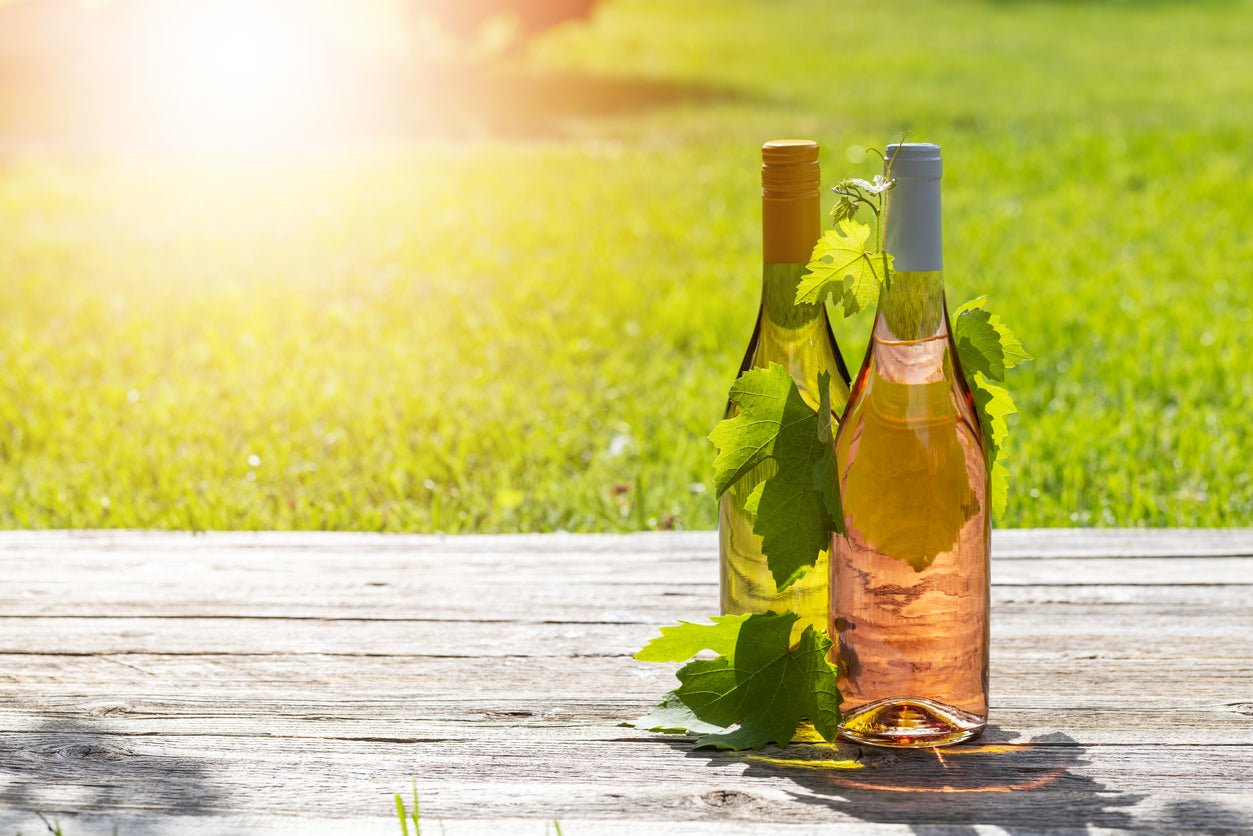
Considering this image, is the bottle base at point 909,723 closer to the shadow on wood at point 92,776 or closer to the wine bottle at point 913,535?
the wine bottle at point 913,535

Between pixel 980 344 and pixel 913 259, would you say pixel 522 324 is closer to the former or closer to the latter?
pixel 980 344

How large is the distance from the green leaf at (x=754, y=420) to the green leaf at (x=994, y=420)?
23 cm

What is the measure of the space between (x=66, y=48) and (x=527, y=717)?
21.6 meters

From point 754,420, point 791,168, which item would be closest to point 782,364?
point 754,420

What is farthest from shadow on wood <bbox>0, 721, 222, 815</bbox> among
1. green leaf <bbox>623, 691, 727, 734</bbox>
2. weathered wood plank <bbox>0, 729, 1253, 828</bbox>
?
green leaf <bbox>623, 691, 727, 734</bbox>

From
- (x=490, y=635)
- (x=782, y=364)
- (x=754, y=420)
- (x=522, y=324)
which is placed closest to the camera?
(x=754, y=420)

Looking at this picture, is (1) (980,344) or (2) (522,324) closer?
(1) (980,344)

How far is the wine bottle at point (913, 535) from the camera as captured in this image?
1650 mm

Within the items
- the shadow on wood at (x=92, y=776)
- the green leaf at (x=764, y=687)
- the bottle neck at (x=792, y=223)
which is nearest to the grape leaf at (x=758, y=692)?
the green leaf at (x=764, y=687)

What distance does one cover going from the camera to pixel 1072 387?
17.1 feet

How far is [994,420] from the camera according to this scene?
1.75m

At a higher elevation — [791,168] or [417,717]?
[791,168]

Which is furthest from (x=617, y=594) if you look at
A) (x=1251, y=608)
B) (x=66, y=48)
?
(x=66, y=48)

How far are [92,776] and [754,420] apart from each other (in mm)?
928
